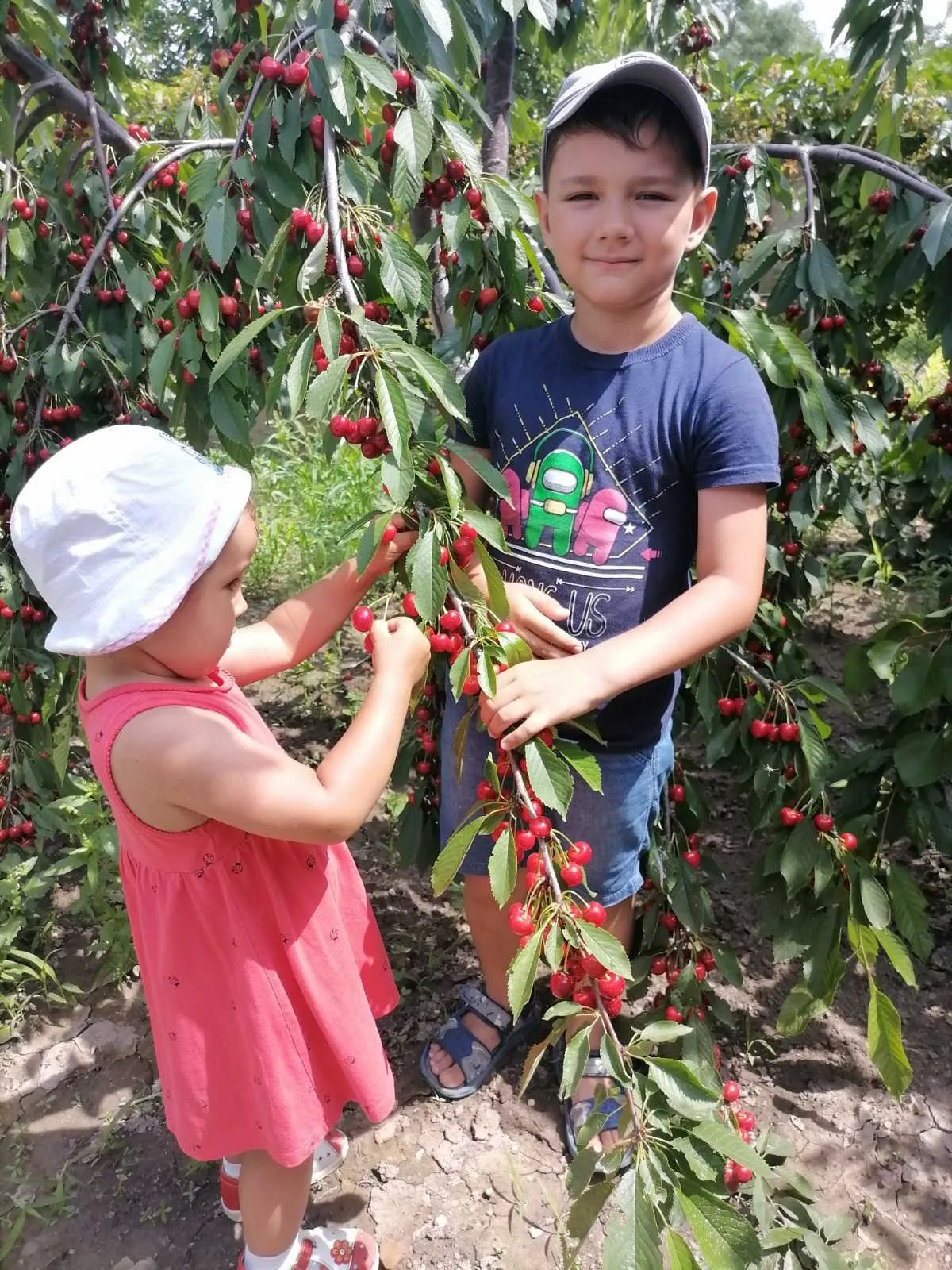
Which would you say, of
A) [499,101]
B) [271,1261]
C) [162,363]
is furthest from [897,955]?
[499,101]

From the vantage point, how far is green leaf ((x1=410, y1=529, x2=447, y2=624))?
100cm

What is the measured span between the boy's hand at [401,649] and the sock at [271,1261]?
3.21ft

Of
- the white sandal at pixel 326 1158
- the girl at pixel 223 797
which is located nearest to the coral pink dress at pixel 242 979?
the girl at pixel 223 797

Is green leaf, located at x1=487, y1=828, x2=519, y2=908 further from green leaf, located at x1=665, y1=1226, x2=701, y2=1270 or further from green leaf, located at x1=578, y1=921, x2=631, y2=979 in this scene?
green leaf, located at x1=665, y1=1226, x2=701, y2=1270

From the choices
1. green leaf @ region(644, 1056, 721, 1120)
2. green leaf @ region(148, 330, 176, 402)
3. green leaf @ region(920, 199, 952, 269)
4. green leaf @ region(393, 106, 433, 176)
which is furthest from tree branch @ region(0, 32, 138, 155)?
green leaf @ region(644, 1056, 721, 1120)

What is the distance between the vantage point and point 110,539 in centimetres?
101

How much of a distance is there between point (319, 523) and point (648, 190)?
2.91 meters

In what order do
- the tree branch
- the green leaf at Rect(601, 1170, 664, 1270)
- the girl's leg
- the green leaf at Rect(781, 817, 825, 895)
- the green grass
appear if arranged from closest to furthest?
1. the green leaf at Rect(601, 1170, 664, 1270)
2. the girl's leg
3. the green leaf at Rect(781, 817, 825, 895)
4. the tree branch
5. the green grass

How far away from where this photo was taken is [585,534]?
1359 mm

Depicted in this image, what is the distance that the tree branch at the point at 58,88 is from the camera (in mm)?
2025

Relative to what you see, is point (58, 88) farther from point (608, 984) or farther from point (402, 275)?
point (608, 984)

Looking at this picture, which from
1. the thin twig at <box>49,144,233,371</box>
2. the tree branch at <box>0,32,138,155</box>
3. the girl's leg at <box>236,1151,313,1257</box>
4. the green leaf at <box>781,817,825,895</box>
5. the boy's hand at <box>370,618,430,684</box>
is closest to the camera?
the boy's hand at <box>370,618,430,684</box>

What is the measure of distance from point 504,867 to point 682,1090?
0.92 ft

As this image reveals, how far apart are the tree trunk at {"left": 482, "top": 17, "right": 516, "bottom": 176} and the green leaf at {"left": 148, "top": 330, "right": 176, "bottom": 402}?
1.06 meters
